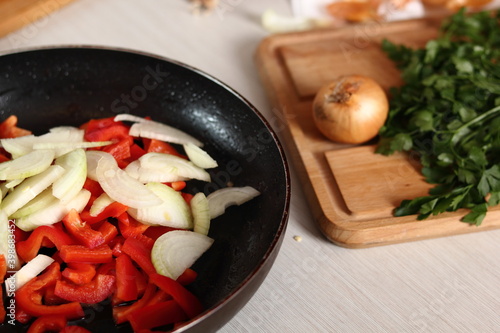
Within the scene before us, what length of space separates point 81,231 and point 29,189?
14 centimetres

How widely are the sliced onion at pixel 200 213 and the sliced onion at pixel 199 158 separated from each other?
0.13 meters

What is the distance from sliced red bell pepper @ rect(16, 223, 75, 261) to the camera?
42.8 inches

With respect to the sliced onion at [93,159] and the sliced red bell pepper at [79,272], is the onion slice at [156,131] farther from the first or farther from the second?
the sliced red bell pepper at [79,272]

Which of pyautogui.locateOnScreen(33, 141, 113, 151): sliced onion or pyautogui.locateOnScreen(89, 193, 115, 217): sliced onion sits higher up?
pyautogui.locateOnScreen(33, 141, 113, 151): sliced onion

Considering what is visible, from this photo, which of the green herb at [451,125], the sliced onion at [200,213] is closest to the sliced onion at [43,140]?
the sliced onion at [200,213]

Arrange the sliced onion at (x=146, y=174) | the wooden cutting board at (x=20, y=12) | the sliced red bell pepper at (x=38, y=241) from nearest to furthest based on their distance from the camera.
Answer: the sliced red bell pepper at (x=38, y=241) < the sliced onion at (x=146, y=174) < the wooden cutting board at (x=20, y=12)

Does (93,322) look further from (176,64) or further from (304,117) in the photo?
(304,117)

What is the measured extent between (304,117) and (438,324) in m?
0.67

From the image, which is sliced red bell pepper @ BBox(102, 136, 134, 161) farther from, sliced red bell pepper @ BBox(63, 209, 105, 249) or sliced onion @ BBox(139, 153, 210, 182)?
sliced red bell pepper @ BBox(63, 209, 105, 249)

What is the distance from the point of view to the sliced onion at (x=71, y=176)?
112cm

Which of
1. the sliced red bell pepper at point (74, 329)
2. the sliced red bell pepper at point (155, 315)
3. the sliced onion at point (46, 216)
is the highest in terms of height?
the sliced onion at point (46, 216)

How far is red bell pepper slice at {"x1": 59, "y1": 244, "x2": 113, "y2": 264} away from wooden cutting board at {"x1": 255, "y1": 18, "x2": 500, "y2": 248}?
49cm

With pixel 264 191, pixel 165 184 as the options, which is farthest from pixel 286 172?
pixel 165 184

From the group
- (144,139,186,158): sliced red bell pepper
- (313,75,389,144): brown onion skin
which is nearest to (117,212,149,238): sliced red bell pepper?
(144,139,186,158): sliced red bell pepper
